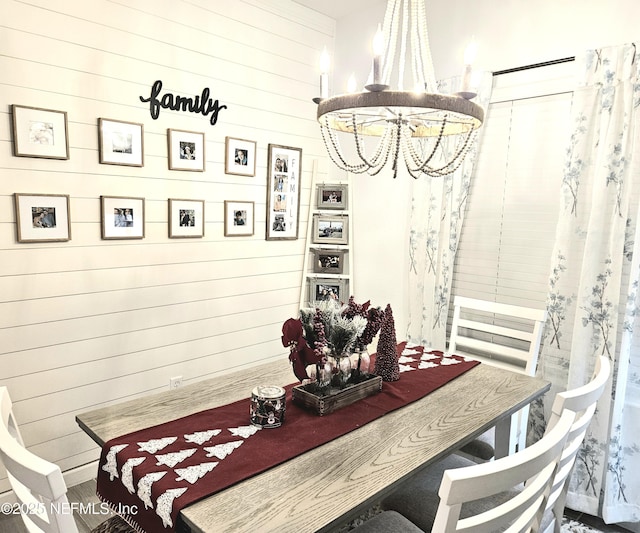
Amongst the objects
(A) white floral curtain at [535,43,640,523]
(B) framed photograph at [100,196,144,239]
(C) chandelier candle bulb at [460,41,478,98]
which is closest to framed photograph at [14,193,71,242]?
(B) framed photograph at [100,196,144,239]

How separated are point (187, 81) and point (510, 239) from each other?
2.11m

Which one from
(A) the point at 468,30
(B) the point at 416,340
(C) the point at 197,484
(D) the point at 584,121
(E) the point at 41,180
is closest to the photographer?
(C) the point at 197,484

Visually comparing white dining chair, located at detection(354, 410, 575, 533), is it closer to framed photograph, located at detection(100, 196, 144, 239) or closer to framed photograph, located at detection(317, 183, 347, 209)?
framed photograph, located at detection(100, 196, 144, 239)

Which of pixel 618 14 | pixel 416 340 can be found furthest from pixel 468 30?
pixel 416 340

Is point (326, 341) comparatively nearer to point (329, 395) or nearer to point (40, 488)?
point (329, 395)

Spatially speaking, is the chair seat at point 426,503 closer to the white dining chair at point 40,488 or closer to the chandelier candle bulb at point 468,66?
the white dining chair at point 40,488

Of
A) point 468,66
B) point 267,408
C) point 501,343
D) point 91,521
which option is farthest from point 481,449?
point 91,521

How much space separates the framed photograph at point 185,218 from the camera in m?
2.70

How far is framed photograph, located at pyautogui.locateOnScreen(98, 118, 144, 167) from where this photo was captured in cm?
238

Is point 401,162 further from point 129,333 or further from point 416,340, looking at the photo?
point 129,333

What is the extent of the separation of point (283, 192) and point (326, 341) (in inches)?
74.4

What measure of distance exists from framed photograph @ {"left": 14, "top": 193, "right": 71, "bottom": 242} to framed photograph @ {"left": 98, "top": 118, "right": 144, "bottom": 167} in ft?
1.03

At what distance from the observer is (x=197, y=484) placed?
1.20m

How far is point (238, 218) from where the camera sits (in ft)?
10.0
